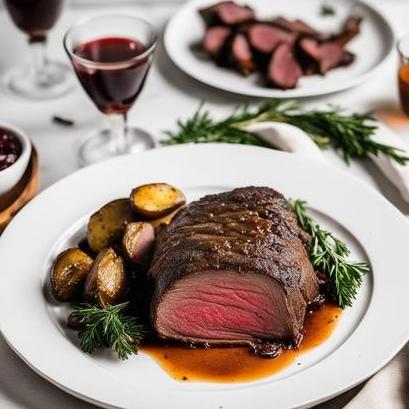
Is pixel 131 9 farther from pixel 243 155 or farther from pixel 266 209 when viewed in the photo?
pixel 266 209

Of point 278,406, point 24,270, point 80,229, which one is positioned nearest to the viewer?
point 278,406

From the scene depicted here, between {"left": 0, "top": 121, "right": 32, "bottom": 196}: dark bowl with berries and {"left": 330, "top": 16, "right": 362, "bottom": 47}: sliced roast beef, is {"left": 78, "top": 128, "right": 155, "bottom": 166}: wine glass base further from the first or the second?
{"left": 330, "top": 16, "right": 362, "bottom": 47}: sliced roast beef

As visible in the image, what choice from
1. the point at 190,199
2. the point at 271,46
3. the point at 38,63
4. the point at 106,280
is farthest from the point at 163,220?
the point at 38,63

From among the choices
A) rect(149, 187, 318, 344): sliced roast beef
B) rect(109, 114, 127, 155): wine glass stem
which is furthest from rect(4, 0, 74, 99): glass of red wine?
rect(149, 187, 318, 344): sliced roast beef

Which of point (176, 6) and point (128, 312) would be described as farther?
point (176, 6)

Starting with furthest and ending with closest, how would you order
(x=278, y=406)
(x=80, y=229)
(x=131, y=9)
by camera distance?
(x=131, y=9) < (x=80, y=229) < (x=278, y=406)

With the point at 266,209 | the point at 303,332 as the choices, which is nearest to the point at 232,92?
the point at 266,209

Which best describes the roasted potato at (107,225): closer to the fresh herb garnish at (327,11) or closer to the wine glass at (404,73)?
the wine glass at (404,73)
